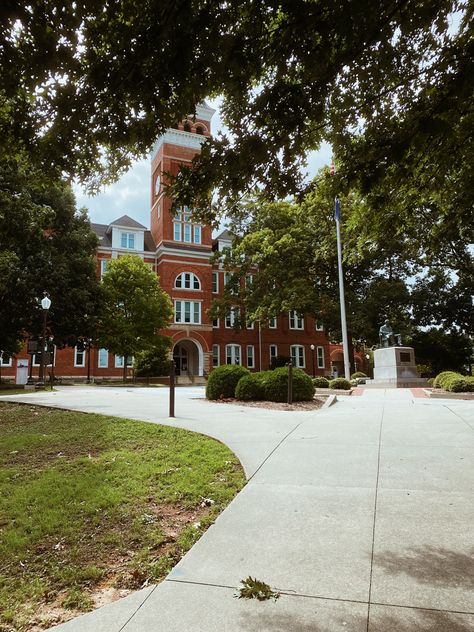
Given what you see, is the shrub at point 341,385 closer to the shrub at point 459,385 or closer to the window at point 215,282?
the shrub at point 459,385

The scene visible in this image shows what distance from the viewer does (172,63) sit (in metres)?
3.62

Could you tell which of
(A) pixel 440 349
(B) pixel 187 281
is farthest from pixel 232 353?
(A) pixel 440 349

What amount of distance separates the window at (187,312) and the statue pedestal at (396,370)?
23.9 m

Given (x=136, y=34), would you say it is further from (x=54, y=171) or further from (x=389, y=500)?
(x=389, y=500)

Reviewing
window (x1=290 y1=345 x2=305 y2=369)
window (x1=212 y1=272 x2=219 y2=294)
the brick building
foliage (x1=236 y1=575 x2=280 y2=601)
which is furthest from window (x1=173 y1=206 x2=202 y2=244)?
foliage (x1=236 y1=575 x2=280 y2=601)

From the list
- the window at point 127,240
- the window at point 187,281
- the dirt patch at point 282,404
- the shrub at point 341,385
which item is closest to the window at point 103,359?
the window at point 187,281

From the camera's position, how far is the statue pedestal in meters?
24.5

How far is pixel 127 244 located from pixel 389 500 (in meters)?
45.6

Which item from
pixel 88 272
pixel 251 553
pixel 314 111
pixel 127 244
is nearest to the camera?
pixel 251 553

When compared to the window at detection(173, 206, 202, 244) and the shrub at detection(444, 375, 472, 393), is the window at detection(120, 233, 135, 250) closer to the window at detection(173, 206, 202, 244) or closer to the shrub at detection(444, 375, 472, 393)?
the window at detection(173, 206, 202, 244)

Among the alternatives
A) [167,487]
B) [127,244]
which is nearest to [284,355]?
[127,244]

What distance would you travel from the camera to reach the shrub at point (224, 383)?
46.7 ft

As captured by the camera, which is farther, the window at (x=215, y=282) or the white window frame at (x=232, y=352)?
the window at (x=215, y=282)

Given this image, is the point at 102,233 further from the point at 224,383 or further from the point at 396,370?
the point at 224,383
